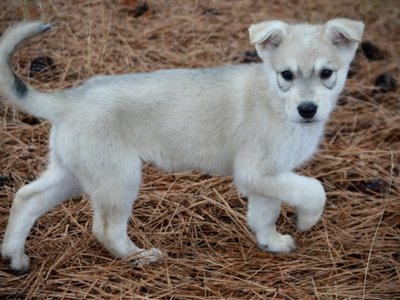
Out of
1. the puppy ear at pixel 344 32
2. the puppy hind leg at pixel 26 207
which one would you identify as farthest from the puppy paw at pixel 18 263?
the puppy ear at pixel 344 32

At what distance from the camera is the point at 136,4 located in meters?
5.89

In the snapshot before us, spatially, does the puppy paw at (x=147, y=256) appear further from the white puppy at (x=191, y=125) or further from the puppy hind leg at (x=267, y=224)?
the puppy hind leg at (x=267, y=224)

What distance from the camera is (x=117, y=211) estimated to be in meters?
3.40

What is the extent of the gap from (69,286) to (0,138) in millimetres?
1815

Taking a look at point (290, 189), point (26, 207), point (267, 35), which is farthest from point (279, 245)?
point (26, 207)

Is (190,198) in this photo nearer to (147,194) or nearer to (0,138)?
(147,194)

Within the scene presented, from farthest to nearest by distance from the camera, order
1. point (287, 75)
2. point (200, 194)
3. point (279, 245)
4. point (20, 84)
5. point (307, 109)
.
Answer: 1. point (200, 194)
2. point (279, 245)
3. point (20, 84)
4. point (287, 75)
5. point (307, 109)

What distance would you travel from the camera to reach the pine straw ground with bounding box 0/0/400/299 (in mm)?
3453

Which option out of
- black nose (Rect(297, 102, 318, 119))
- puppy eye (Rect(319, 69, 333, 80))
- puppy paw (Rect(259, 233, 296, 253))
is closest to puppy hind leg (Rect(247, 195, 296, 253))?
puppy paw (Rect(259, 233, 296, 253))

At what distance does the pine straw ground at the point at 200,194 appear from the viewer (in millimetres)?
3453

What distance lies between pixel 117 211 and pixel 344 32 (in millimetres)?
1590

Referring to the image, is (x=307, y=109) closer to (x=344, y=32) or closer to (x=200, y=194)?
(x=344, y=32)

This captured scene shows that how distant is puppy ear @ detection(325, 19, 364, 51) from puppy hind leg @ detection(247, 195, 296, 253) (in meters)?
1.02

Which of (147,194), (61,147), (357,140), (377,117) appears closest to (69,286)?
(61,147)
